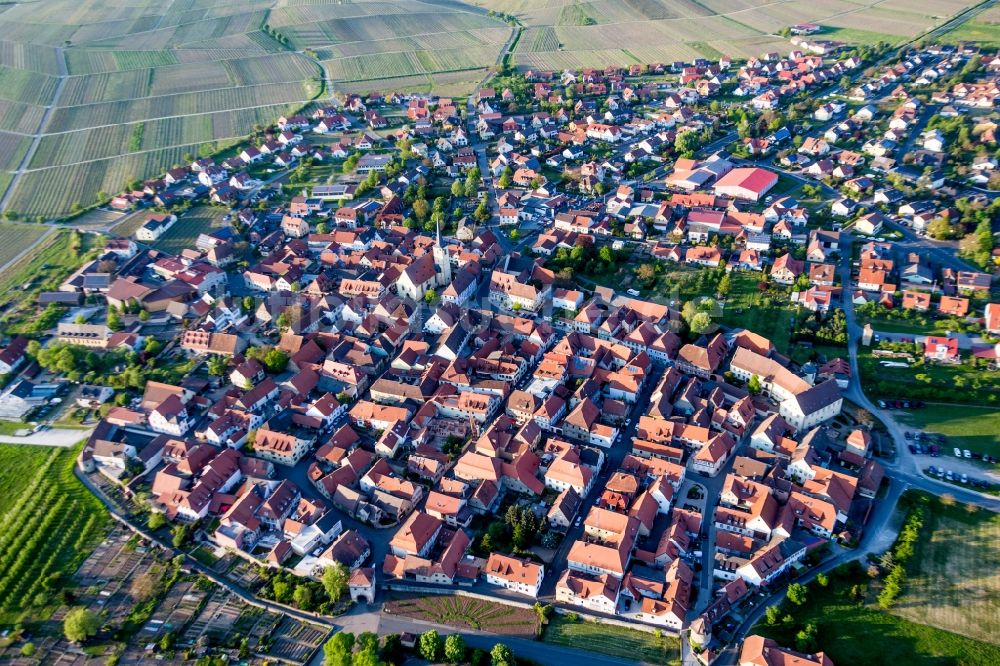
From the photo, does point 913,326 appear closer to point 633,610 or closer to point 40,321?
point 633,610

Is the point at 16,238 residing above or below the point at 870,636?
above

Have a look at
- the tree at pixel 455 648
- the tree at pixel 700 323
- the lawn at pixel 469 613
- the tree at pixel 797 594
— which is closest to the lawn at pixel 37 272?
the lawn at pixel 469 613

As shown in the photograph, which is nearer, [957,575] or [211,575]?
Answer: [957,575]

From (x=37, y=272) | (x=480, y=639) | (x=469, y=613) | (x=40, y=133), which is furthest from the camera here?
(x=40, y=133)

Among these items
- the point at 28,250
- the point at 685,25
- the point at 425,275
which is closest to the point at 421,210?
the point at 425,275

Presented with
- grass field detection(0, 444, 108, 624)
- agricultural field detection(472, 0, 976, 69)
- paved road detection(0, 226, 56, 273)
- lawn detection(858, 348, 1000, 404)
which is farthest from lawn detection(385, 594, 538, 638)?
agricultural field detection(472, 0, 976, 69)

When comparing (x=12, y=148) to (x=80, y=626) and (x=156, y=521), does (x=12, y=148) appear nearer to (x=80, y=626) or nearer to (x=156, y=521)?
(x=156, y=521)

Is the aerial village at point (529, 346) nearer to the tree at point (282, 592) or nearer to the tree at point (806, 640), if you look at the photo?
the tree at point (282, 592)
